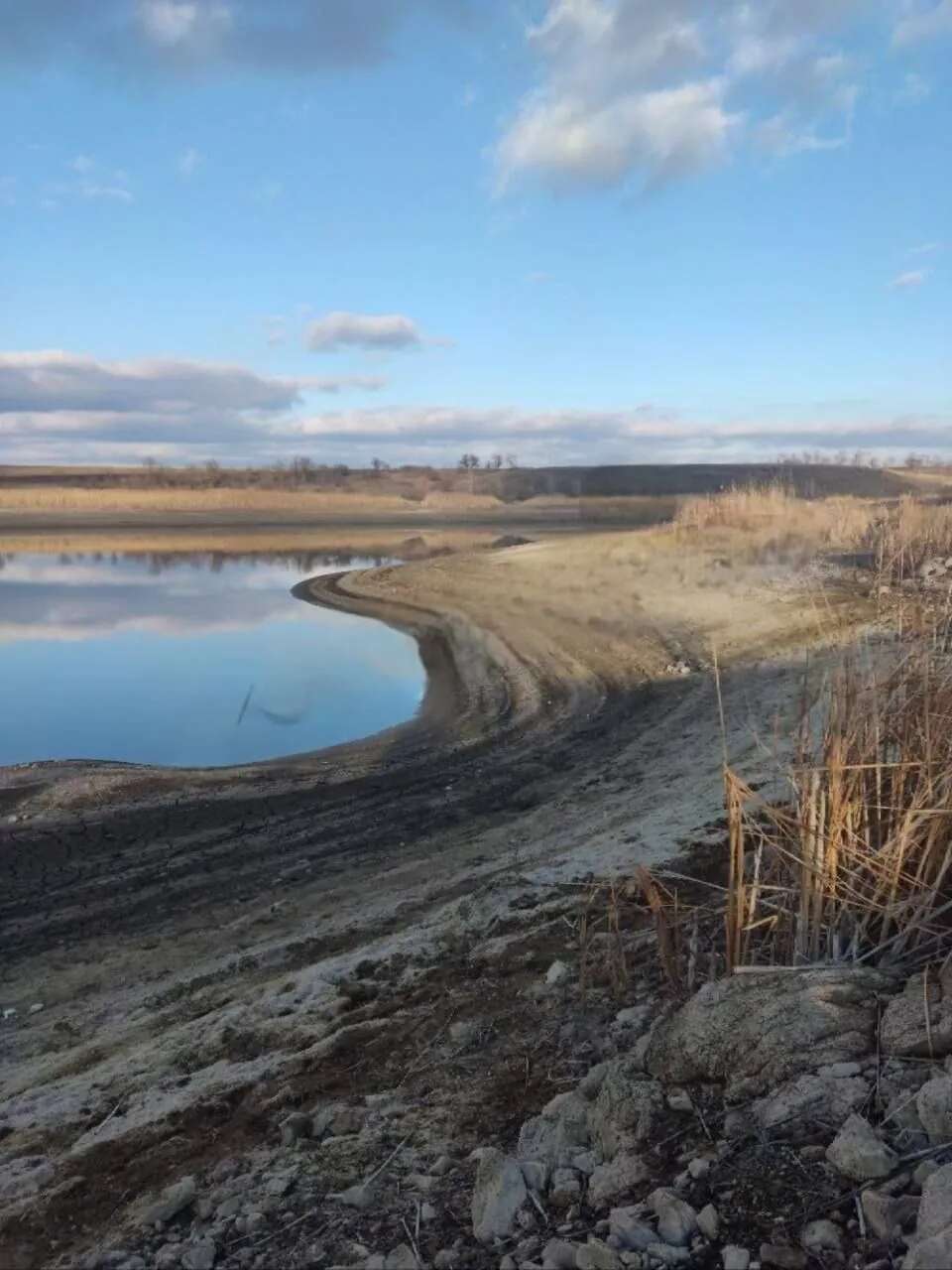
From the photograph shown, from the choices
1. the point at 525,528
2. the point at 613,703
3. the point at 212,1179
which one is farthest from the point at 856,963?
the point at 525,528

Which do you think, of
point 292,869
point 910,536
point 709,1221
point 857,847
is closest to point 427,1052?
point 709,1221

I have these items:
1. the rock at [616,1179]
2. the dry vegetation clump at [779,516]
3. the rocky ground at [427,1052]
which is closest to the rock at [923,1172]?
the rocky ground at [427,1052]

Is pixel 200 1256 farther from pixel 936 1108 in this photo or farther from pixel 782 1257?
pixel 936 1108

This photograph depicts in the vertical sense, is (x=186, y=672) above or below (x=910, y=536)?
below

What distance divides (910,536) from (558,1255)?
17.0 m

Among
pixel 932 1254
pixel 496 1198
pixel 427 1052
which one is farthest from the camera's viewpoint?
pixel 427 1052

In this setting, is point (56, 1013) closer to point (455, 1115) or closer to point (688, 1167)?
point (455, 1115)

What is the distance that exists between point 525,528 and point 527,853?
38.8 m

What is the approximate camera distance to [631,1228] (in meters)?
2.22

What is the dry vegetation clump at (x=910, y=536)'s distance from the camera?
51.6 feet

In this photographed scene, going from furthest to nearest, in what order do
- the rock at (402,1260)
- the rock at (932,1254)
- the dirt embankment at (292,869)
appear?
the dirt embankment at (292,869)
the rock at (402,1260)
the rock at (932,1254)

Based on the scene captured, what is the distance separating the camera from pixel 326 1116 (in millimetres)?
3168

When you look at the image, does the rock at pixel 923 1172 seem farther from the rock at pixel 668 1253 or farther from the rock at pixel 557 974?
the rock at pixel 557 974

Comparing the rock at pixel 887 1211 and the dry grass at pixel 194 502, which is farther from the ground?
the dry grass at pixel 194 502
